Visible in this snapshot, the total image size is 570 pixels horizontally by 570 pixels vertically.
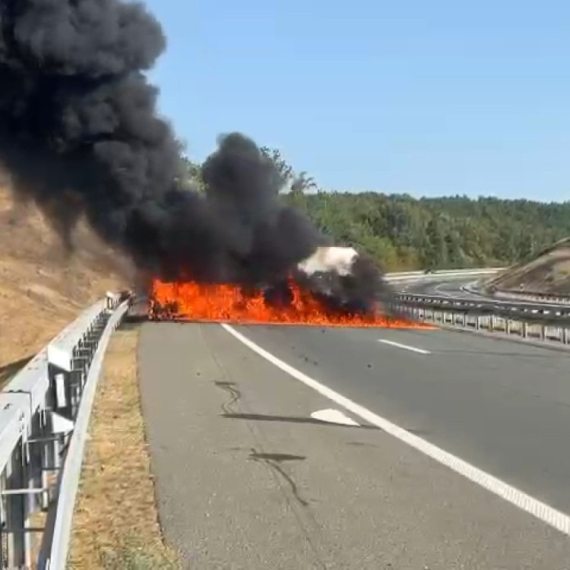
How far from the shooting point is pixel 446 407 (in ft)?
41.8

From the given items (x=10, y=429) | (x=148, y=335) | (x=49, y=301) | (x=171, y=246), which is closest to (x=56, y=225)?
(x=49, y=301)

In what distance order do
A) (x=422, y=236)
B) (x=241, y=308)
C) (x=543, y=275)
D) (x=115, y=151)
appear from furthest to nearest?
(x=422, y=236)
(x=543, y=275)
(x=241, y=308)
(x=115, y=151)

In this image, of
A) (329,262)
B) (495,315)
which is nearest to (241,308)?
(329,262)

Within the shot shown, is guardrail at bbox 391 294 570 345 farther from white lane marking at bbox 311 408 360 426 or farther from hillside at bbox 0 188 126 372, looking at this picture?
white lane marking at bbox 311 408 360 426

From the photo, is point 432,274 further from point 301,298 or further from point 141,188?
→ point 141,188

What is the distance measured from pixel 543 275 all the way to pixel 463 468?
3502 inches

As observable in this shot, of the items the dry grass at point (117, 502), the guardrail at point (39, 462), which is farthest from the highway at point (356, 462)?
the guardrail at point (39, 462)

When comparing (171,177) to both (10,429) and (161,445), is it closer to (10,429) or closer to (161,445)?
(161,445)

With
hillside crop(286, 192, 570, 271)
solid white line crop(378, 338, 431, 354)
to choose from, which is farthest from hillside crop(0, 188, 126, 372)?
hillside crop(286, 192, 570, 271)

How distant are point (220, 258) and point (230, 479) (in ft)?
85.8

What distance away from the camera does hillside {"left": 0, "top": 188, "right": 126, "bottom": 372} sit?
34.2 meters

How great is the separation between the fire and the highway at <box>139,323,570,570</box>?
15378 millimetres

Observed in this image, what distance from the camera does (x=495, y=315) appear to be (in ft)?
103

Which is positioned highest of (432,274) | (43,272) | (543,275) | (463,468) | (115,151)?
(115,151)
